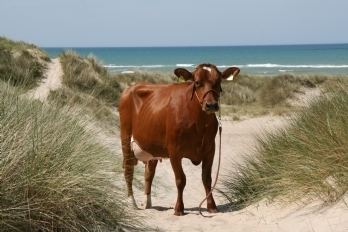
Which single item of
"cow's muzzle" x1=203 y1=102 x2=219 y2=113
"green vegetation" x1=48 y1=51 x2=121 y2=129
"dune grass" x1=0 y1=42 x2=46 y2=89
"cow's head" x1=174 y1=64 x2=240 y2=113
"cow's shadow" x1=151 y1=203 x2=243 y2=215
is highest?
"cow's head" x1=174 y1=64 x2=240 y2=113

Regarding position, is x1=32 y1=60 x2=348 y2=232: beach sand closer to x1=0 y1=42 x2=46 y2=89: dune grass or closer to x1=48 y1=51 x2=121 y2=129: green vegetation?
x1=48 y1=51 x2=121 y2=129: green vegetation

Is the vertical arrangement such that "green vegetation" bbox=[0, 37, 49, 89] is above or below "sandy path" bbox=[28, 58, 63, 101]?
above

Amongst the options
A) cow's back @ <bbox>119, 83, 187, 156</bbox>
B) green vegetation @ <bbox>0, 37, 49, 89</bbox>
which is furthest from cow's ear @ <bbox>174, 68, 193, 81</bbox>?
green vegetation @ <bbox>0, 37, 49, 89</bbox>

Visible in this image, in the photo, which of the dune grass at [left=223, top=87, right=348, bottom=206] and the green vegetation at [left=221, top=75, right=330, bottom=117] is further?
the green vegetation at [left=221, top=75, right=330, bottom=117]

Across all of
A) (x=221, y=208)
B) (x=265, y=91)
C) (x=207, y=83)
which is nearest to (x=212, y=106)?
(x=207, y=83)

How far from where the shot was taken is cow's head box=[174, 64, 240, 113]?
25.1ft

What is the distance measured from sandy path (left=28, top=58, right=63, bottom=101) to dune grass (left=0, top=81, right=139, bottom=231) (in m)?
12.3

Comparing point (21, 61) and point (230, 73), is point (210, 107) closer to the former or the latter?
point (230, 73)

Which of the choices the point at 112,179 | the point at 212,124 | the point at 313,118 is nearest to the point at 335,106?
the point at 313,118

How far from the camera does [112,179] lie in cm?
741

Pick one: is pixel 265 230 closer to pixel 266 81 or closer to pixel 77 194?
pixel 77 194

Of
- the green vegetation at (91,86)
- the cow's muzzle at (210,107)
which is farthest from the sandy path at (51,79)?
the cow's muzzle at (210,107)

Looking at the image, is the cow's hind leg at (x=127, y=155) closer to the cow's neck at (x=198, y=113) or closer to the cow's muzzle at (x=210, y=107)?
the cow's neck at (x=198, y=113)

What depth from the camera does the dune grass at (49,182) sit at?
220 inches
